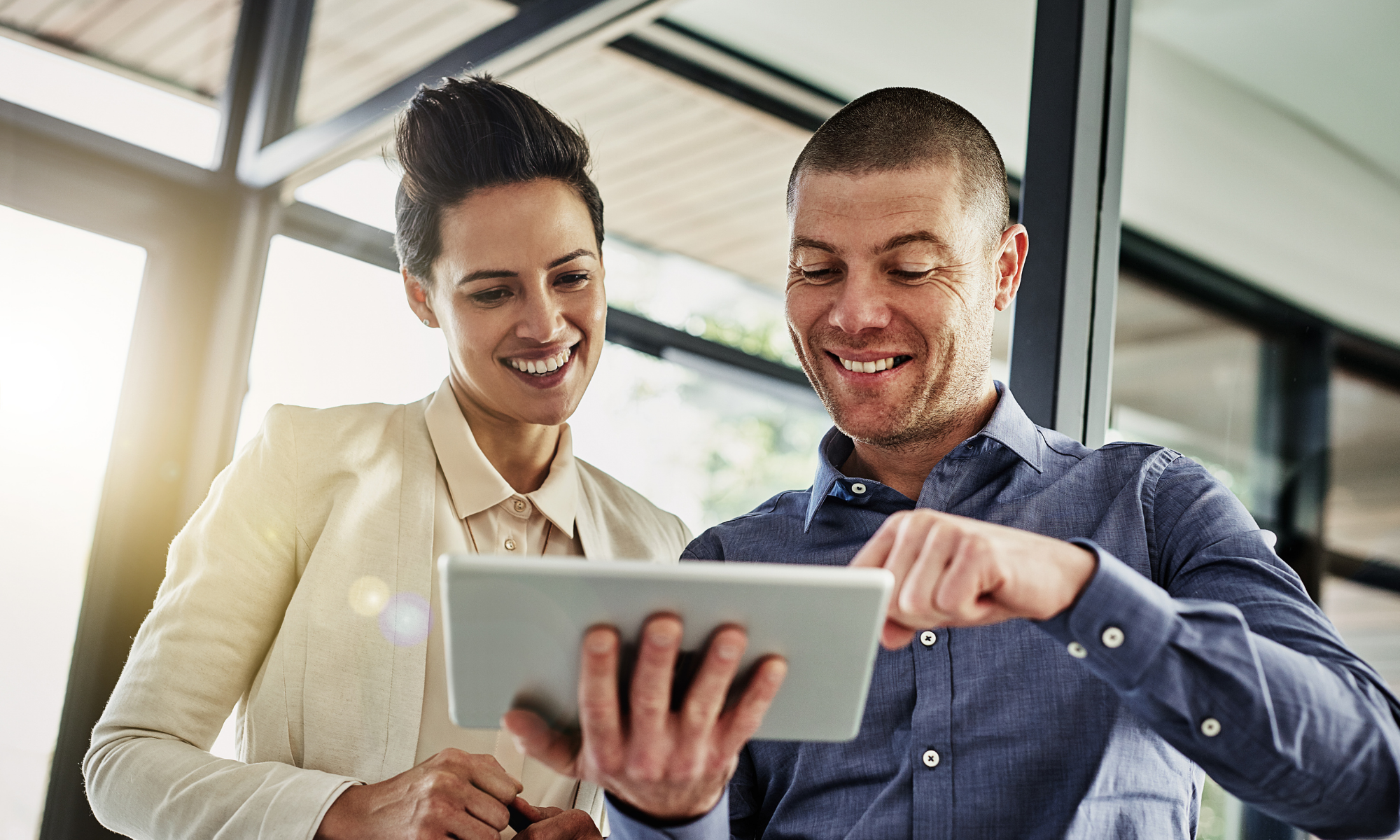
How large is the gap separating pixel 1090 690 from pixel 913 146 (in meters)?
0.71

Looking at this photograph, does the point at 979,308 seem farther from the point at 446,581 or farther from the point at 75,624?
the point at 75,624

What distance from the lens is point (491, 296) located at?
1818 millimetres

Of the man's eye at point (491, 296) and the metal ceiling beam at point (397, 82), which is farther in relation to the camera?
the metal ceiling beam at point (397, 82)

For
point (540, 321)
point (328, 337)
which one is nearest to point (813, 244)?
point (540, 321)

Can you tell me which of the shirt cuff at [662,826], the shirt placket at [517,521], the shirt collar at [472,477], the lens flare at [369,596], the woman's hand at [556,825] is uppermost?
the shirt collar at [472,477]

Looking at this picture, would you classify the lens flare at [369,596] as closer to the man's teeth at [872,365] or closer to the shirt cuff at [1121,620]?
the man's teeth at [872,365]

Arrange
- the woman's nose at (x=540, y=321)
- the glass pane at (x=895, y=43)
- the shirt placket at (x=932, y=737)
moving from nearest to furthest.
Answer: the shirt placket at (x=932, y=737) → the woman's nose at (x=540, y=321) → the glass pane at (x=895, y=43)

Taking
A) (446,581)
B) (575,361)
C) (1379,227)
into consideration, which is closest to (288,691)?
(575,361)

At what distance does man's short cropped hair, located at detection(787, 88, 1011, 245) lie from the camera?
149 centimetres

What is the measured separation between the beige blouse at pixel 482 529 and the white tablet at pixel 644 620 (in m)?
0.73

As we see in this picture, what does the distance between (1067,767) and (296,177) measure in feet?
8.93

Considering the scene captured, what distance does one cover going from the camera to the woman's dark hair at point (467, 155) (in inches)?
72.7

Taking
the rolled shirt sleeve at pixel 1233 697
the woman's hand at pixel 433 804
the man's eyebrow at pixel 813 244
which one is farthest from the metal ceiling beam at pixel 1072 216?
the woman's hand at pixel 433 804

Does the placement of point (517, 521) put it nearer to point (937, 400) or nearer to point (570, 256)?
point (570, 256)
